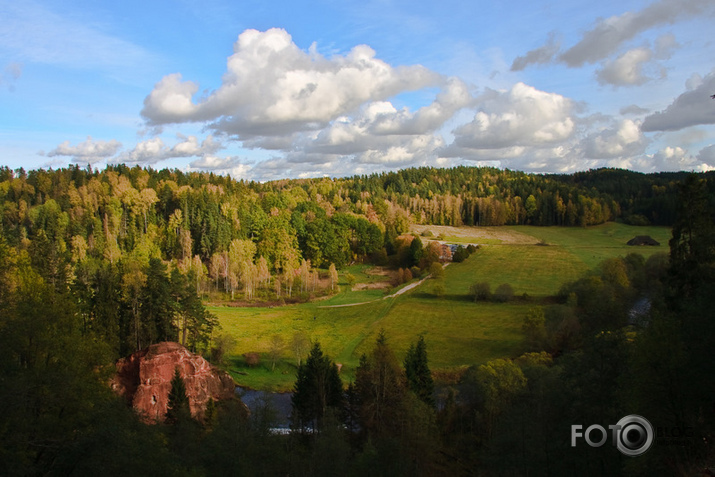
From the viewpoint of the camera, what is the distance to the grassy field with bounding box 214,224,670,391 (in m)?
45.2

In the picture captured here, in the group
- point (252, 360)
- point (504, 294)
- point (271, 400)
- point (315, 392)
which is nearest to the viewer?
point (315, 392)

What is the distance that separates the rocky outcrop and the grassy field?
7.10 meters

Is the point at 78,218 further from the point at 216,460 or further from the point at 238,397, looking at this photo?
the point at 216,460

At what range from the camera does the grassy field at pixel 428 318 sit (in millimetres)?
45219

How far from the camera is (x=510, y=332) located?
163 ft

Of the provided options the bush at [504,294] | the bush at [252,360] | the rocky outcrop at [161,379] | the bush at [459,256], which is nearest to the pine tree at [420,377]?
the rocky outcrop at [161,379]

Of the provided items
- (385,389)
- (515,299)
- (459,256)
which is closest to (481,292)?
(515,299)

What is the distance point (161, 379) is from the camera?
32781mm

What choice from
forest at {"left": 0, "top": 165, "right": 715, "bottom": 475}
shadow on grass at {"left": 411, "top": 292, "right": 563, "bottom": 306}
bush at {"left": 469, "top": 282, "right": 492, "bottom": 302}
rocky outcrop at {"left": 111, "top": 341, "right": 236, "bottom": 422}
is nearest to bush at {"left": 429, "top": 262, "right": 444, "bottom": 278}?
shadow on grass at {"left": 411, "top": 292, "right": 563, "bottom": 306}

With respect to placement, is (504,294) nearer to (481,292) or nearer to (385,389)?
(481,292)

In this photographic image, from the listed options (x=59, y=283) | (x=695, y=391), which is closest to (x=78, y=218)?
(x=59, y=283)

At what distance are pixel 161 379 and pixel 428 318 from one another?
34.4 m

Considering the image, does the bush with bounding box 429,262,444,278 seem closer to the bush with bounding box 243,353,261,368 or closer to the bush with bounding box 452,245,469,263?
the bush with bounding box 452,245,469,263

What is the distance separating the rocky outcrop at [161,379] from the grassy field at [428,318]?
23.3 feet
